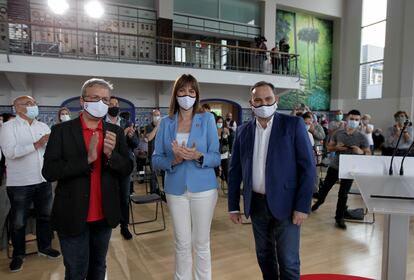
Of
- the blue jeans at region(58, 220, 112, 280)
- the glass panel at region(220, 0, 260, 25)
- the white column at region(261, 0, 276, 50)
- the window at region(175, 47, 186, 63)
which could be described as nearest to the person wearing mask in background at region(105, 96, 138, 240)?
the blue jeans at region(58, 220, 112, 280)

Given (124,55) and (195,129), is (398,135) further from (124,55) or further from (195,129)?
(124,55)

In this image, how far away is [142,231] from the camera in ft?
13.0

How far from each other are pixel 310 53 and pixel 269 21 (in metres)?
2.91

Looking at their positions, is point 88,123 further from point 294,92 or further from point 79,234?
point 294,92

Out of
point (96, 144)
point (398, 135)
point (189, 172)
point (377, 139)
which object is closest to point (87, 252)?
point (96, 144)

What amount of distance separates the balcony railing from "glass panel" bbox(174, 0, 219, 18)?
1455mm

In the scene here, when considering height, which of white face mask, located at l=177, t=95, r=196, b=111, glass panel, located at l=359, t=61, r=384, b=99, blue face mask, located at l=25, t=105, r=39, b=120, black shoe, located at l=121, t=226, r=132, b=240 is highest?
glass panel, located at l=359, t=61, r=384, b=99

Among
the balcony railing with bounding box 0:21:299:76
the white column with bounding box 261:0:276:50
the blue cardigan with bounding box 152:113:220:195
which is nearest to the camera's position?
the blue cardigan with bounding box 152:113:220:195

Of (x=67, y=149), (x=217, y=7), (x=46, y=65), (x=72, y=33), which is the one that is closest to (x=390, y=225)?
(x=67, y=149)

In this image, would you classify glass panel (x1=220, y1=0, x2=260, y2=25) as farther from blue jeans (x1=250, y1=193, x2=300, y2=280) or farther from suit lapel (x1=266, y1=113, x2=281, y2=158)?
blue jeans (x1=250, y1=193, x2=300, y2=280)

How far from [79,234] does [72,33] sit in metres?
9.24

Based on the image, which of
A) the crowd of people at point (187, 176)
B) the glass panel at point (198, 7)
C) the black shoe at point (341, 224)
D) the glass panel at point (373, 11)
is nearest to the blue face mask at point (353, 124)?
the black shoe at point (341, 224)

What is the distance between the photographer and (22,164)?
2781 mm

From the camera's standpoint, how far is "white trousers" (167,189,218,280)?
6.82 ft
